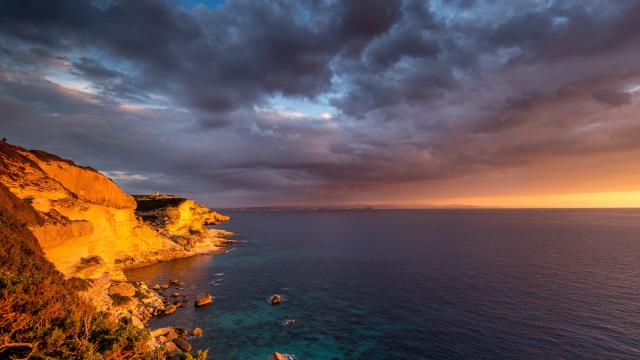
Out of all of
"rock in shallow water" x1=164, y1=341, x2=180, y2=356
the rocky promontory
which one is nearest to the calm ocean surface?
"rock in shallow water" x1=164, y1=341, x2=180, y2=356

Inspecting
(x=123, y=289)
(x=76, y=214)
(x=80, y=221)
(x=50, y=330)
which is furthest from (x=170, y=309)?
(x=50, y=330)

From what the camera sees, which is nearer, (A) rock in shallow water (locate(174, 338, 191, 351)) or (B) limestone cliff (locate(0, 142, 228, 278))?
(A) rock in shallow water (locate(174, 338, 191, 351))

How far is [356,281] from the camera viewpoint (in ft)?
227

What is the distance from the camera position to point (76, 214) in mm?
44125

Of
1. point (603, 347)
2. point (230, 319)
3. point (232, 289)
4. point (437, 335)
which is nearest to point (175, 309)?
point (230, 319)

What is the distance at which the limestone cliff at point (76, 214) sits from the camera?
1443 inches

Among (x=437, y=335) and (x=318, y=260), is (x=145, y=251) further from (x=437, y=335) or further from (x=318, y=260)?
(x=437, y=335)

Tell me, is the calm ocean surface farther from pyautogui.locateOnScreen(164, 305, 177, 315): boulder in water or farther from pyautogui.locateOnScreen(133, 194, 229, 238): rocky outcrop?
pyautogui.locateOnScreen(133, 194, 229, 238): rocky outcrop

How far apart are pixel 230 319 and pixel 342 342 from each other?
18.4 m

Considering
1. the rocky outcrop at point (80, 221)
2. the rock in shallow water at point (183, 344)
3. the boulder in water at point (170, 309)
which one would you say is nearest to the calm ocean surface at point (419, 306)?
the boulder in water at point (170, 309)

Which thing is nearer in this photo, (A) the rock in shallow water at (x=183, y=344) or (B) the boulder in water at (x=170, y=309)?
(A) the rock in shallow water at (x=183, y=344)

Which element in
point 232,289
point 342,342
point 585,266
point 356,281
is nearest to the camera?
point 342,342

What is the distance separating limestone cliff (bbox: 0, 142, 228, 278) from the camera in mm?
36653

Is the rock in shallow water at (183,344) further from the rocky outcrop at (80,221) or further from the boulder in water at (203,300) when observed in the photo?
the boulder in water at (203,300)
